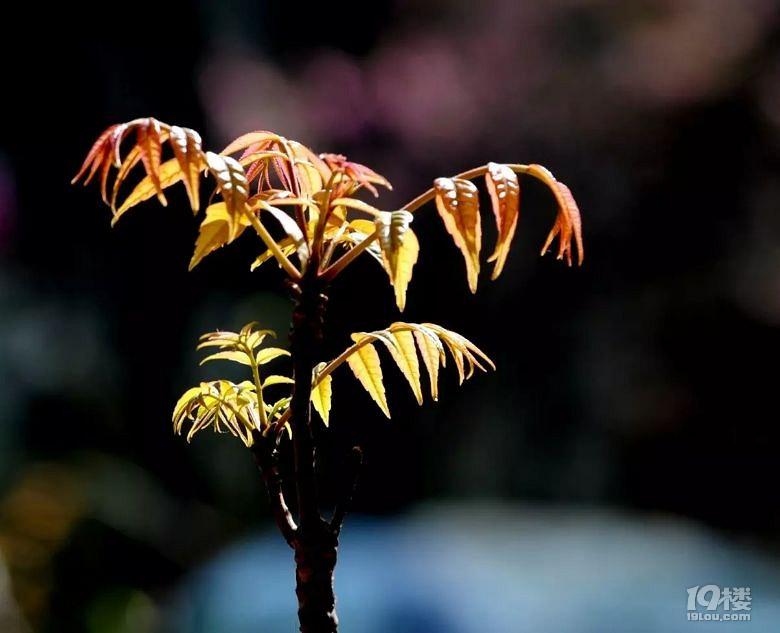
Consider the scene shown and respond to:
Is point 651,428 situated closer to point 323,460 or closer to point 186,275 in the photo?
point 323,460

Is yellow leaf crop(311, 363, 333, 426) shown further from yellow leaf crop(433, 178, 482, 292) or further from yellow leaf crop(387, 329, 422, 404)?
yellow leaf crop(433, 178, 482, 292)

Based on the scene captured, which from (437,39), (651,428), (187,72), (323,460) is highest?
(437,39)

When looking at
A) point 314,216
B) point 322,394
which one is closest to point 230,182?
point 314,216

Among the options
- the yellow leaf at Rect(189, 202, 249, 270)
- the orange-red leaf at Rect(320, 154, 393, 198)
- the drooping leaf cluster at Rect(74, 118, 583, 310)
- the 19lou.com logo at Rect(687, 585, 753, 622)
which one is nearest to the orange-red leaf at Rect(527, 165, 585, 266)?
the drooping leaf cluster at Rect(74, 118, 583, 310)

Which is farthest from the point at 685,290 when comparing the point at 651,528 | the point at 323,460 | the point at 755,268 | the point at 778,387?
the point at 323,460

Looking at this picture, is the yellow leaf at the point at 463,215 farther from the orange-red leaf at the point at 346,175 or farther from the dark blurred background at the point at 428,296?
the dark blurred background at the point at 428,296

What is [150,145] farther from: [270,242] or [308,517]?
[308,517]
